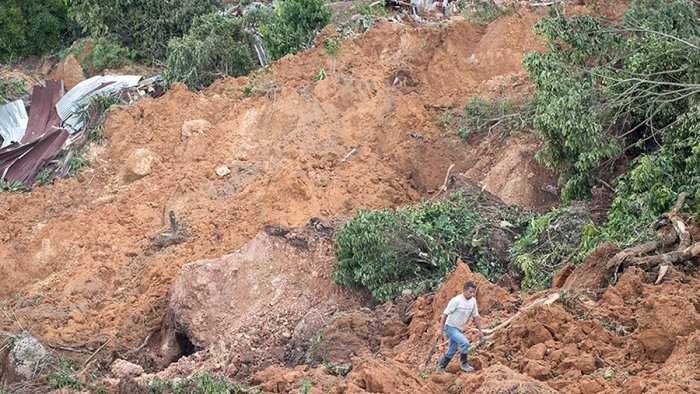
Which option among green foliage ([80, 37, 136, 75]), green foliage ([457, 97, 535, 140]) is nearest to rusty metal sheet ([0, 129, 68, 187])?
green foliage ([80, 37, 136, 75])

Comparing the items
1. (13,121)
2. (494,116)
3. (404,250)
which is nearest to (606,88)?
(494,116)

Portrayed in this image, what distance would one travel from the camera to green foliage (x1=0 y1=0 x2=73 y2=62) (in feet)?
89.0

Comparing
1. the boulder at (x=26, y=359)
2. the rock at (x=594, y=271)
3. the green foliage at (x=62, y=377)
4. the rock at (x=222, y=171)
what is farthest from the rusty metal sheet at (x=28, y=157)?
the rock at (x=594, y=271)

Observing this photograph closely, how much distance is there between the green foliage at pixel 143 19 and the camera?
25.4 meters

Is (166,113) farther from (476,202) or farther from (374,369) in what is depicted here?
(374,369)

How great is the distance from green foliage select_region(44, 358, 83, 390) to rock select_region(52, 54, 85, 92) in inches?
419

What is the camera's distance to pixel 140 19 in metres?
25.7

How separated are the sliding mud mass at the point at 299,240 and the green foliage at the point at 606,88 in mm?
1468

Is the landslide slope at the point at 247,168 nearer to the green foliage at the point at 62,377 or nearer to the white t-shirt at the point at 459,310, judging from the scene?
the green foliage at the point at 62,377

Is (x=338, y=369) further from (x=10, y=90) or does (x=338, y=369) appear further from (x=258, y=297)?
(x=10, y=90)

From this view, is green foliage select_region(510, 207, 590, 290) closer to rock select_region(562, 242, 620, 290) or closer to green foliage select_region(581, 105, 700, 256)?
green foliage select_region(581, 105, 700, 256)

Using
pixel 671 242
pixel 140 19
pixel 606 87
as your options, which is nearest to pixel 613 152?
pixel 606 87

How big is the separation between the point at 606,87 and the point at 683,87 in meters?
1.04

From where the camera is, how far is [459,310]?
36.0ft
